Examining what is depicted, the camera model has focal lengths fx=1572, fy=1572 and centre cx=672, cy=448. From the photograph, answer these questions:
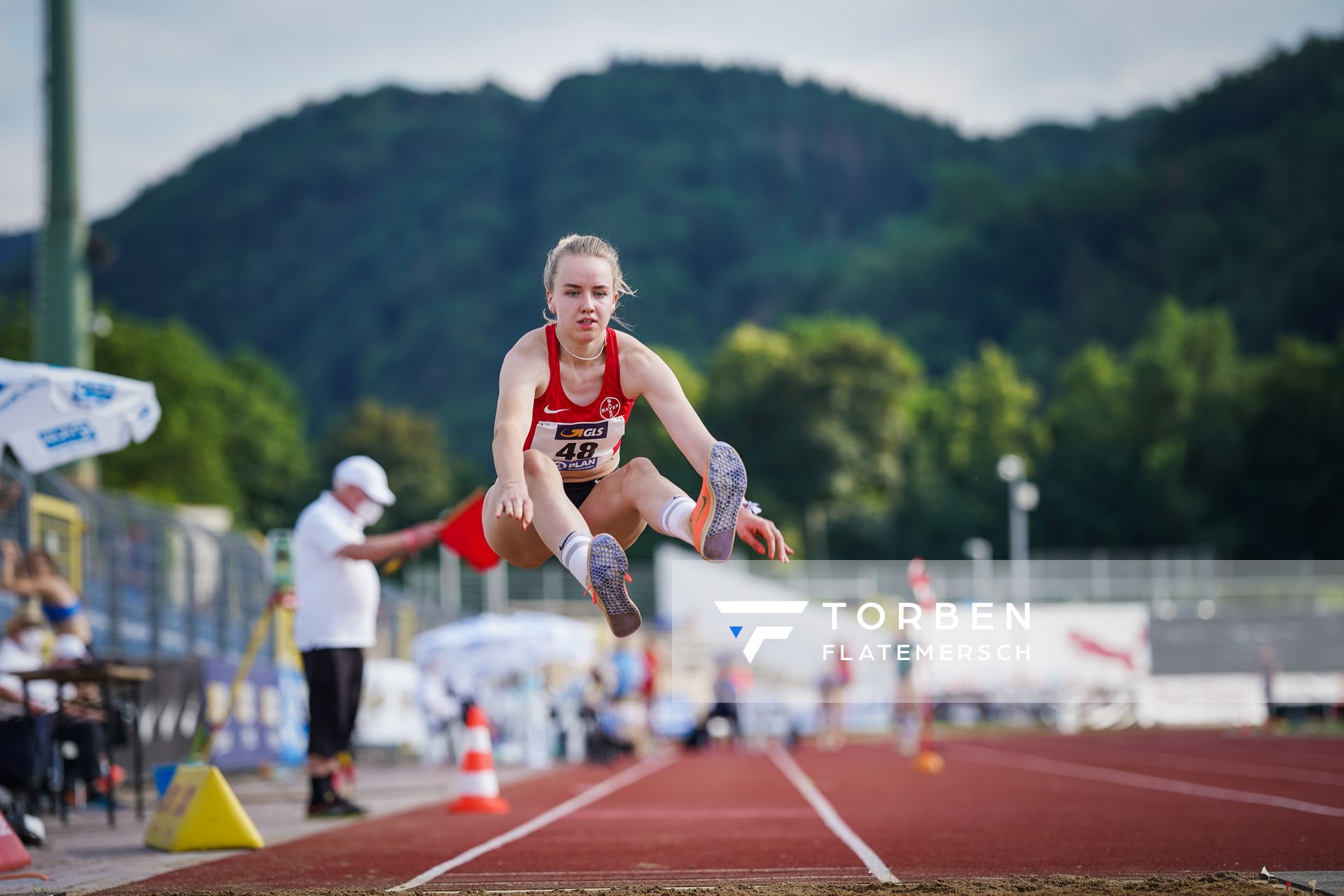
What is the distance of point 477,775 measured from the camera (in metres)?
12.4

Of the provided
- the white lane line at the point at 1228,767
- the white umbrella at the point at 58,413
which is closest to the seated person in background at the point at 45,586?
the white umbrella at the point at 58,413

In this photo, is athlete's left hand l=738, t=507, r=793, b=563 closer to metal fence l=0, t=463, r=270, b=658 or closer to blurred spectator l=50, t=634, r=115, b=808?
blurred spectator l=50, t=634, r=115, b=808

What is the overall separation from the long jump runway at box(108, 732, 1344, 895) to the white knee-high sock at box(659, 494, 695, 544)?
158 cm

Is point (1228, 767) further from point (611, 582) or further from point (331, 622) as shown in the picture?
point (611, 582)

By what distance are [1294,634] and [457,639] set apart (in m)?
19.2

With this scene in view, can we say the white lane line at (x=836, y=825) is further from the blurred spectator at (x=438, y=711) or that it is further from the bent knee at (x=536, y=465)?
the blurred spectator at (x=438, y=711)

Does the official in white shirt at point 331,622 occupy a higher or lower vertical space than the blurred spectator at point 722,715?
higher

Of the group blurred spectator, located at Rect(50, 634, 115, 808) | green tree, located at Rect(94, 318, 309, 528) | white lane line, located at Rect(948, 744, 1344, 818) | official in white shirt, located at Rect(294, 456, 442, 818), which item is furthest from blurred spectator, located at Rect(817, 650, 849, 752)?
green tree, located at Rect(94, 318, 309, 528)

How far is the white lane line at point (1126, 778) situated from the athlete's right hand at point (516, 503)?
287 inches

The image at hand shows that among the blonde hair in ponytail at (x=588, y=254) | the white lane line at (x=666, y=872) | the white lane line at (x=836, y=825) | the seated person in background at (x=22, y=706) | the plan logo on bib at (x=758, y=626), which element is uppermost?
the blonde hair in ponytail at (x=588, y=254)

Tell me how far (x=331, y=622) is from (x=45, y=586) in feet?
8.41

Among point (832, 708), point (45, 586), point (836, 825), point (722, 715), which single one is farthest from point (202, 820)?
point (832, 708)

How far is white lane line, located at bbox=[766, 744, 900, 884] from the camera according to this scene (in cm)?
754

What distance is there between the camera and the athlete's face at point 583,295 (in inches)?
263
